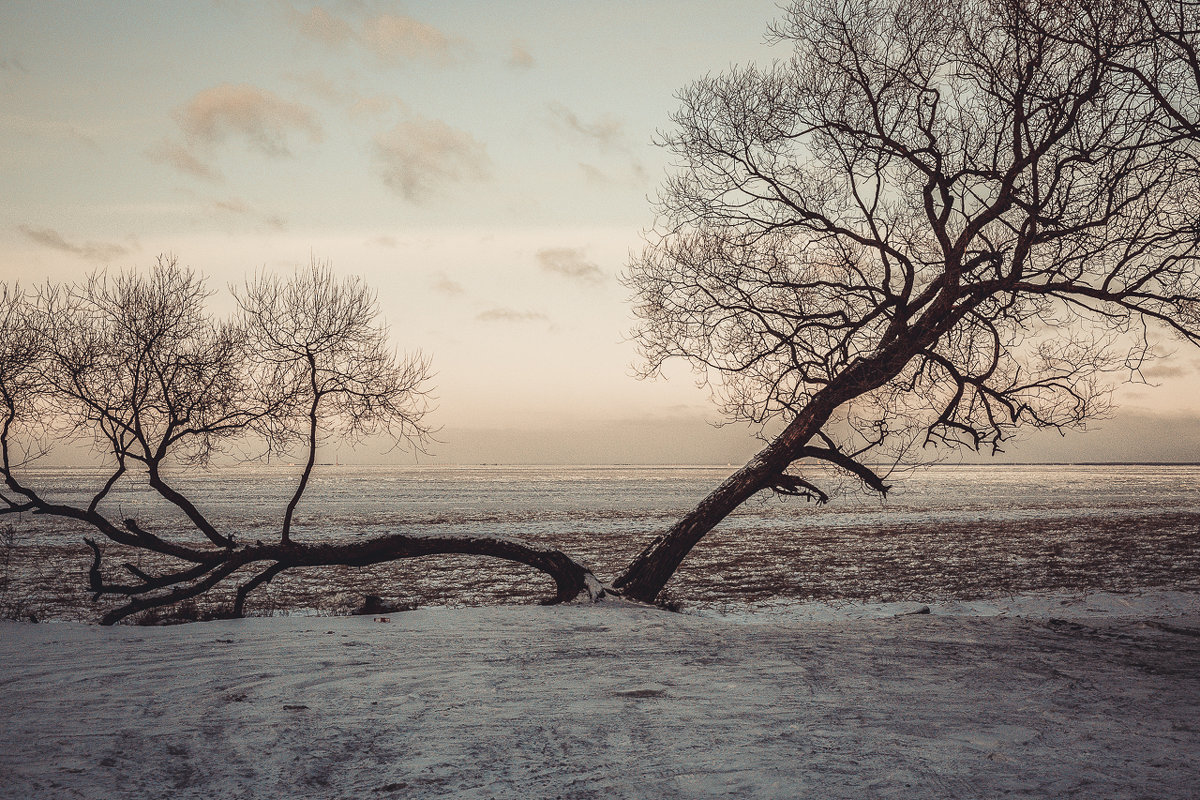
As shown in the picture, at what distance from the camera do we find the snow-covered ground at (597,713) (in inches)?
165

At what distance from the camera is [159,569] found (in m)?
20.4

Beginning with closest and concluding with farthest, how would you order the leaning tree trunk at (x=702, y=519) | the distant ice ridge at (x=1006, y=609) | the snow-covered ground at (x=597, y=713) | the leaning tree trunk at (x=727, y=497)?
the snow-covered ground at (x=597, y=713), the distant ice ridge at (x=1006, y=609), the leaning tree trunk at (x=727, y=497), the leaning tree trunk at (x=702, y=519)

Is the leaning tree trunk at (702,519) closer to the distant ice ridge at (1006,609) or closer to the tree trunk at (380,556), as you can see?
the tree trunk at (380,556)

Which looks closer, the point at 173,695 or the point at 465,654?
the point at 173,695

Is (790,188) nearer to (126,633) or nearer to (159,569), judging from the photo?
(126,633)

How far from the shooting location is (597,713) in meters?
5.38

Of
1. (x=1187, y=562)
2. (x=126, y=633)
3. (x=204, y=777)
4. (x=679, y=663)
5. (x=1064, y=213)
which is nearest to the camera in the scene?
(x=204, y=777)

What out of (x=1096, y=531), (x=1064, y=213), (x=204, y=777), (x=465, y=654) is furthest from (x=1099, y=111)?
(x=1096, y=531)

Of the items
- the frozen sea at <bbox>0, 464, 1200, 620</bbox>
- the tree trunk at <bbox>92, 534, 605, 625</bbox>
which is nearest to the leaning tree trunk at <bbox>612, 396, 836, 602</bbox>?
the tree trunk at <bbox>92, 534, 605, 625</bbox>

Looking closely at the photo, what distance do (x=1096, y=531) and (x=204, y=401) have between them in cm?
3048

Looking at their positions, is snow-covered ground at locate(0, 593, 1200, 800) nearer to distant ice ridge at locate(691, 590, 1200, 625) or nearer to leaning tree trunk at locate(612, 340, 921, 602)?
distant ice ridge at locate(691, 590, 1200, 625)

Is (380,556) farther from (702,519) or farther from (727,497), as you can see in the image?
(727,497)

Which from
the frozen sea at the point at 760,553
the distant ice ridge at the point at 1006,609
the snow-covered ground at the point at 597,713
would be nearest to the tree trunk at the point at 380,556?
the frozen sea at the point at 760,553

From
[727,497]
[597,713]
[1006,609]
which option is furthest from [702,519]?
[597,713]
